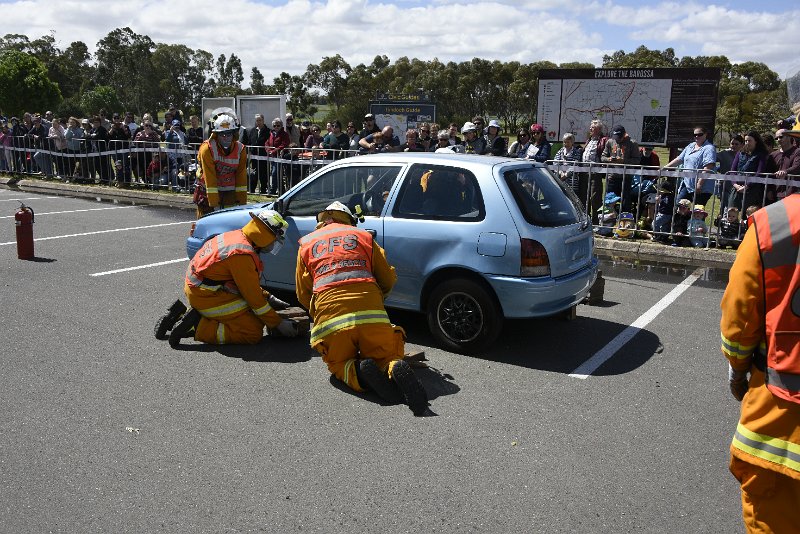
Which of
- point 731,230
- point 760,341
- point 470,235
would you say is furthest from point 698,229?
point 760,341

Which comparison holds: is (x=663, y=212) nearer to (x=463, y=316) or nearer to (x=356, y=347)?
(x=463, y=316)

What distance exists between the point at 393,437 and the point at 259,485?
980 millimetres

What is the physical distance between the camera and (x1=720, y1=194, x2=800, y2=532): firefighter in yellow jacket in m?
2.46

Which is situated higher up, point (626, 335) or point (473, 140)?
point (473, 140)

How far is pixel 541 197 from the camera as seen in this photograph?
6.39 meters

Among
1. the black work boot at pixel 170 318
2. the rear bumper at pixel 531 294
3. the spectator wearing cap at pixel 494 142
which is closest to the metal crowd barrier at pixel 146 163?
the spectator wearing cap at pixel 494 142

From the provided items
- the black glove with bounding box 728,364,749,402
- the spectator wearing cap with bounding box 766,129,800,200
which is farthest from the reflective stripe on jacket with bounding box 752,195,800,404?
the spectator wearing cap with bounding box 766,129,800,200

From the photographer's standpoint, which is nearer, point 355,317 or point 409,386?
point 409,386

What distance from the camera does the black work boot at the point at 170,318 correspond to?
6.41 meters

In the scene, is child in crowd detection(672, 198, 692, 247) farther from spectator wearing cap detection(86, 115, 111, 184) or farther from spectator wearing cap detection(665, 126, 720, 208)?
spectator wearing cap detection(86, 115, 111, 184)

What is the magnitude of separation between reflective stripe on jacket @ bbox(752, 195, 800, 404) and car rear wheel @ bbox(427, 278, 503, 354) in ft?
11.8

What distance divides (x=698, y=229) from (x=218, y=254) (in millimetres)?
8037

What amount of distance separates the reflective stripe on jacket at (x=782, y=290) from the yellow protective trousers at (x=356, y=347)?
10.0 feet

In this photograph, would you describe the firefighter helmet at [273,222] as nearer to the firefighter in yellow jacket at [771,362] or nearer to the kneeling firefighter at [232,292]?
the kneeling firefighter at [232,292]
